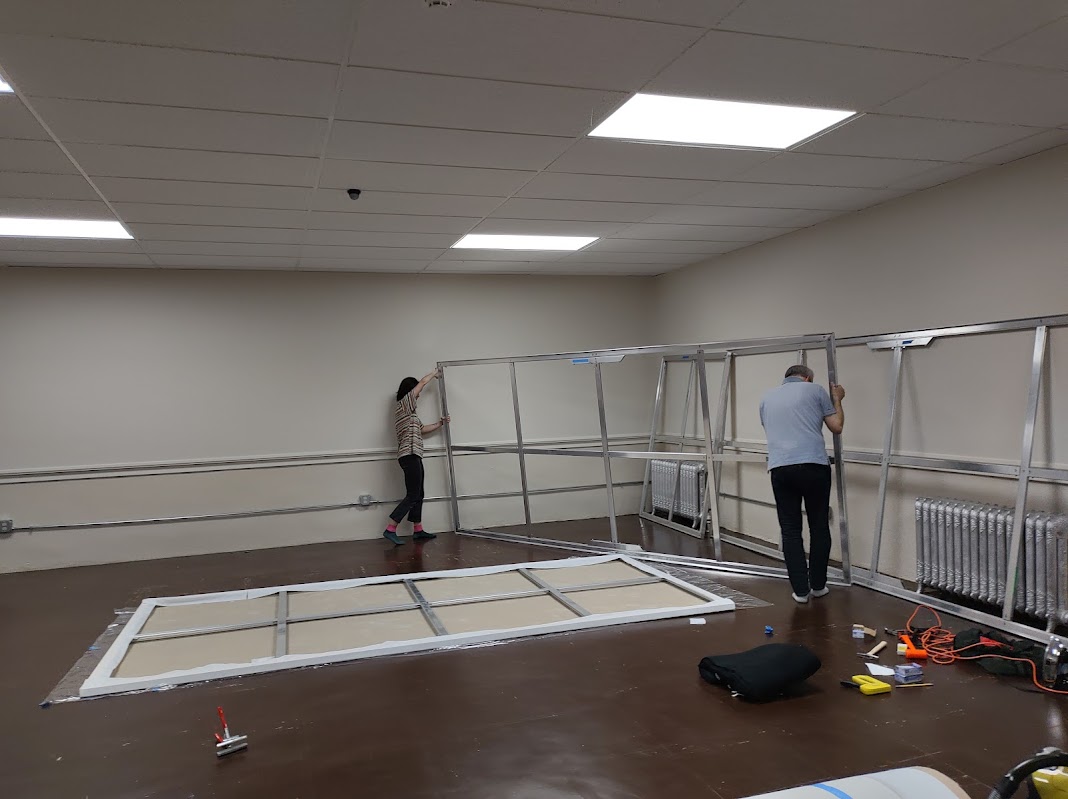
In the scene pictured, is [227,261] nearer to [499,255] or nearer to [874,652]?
[499,255]

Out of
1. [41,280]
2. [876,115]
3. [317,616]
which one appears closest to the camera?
[876,115]

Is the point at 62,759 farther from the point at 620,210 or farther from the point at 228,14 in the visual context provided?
the point at 620,210

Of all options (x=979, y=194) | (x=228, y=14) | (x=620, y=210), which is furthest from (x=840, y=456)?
(x=228, y=14)

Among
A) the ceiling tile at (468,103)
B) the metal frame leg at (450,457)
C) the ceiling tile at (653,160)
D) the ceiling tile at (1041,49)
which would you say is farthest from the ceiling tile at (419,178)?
the metal frame leg at (450,457)

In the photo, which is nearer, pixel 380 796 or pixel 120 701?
pixel 380 796

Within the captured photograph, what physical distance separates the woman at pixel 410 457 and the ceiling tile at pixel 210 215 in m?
2.45

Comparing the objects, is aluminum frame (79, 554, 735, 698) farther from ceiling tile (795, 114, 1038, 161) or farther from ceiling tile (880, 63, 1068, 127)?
ceiling tile (880, 63, 1068, 127)

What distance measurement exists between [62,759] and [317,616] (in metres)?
1.85

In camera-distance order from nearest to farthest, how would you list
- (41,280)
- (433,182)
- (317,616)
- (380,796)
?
1. (380,796)
2. (433,182)
3. (317,616)
4. (41,280)

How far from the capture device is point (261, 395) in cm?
749

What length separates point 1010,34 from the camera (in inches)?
111

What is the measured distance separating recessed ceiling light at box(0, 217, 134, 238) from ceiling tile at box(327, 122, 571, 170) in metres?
2.43

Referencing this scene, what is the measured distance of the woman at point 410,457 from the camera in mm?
7477

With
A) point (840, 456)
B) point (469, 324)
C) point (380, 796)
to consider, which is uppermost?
point (469, 324)
